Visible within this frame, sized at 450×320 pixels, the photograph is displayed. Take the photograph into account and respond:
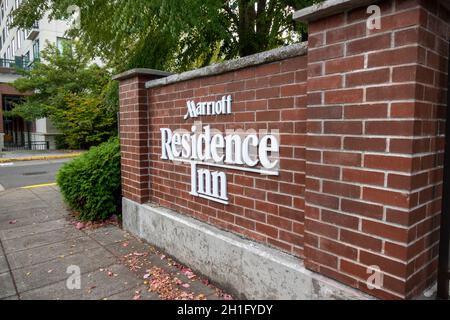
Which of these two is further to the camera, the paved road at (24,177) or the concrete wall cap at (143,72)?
the paved road at (24,177)

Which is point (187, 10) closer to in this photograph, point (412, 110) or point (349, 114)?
point (349, 114)

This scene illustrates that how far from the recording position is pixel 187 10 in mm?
3973

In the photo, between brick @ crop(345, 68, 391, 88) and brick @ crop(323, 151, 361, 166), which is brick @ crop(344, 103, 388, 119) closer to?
brick @ crop(345, 68, 391, 88)

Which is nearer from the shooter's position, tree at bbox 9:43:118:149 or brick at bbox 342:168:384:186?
brick at bbox 342:168:384:186

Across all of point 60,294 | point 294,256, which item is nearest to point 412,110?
point 294,256

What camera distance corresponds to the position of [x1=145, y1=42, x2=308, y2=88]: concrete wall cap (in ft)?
8.41

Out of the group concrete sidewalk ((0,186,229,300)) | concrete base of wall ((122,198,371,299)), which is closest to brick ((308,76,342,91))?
concrete base of wall ((122,198,371,299))

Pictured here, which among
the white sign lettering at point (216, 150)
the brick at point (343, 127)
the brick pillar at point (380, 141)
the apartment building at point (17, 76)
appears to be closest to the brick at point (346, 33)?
the brick pillar at point (380, 141)

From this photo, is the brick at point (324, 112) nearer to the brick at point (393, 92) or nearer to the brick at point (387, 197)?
the brick at point (393, 92)

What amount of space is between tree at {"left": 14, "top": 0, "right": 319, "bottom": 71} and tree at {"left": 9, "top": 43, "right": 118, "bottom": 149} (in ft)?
43.2

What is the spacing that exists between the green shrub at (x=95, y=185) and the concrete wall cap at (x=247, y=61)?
1932 mm

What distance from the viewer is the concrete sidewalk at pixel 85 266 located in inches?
124

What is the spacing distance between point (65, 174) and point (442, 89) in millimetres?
5366

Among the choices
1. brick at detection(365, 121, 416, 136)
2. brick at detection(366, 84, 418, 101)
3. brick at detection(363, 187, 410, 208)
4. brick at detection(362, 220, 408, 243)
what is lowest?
brick at detection(362, 220, 408, 243)
